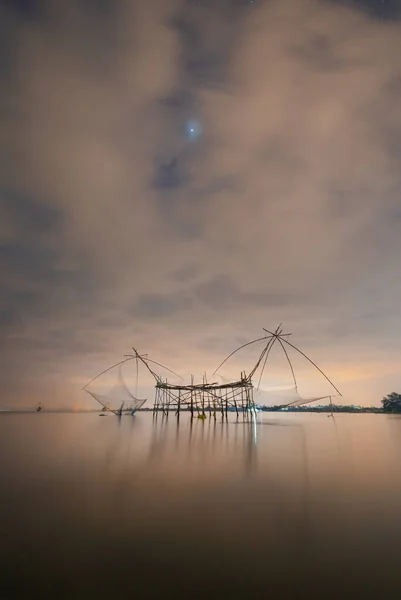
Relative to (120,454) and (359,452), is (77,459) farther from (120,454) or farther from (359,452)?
(359,452)

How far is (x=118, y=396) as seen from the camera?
155 feet

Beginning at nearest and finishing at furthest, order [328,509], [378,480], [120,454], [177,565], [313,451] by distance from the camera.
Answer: [177,565] → [328,509] → [378,480] → [120,454] → [313,451]

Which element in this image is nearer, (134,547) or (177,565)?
(177,565)

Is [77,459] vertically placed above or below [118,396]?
below

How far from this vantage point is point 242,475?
11.3 metres

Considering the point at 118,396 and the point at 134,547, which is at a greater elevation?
the point at 118,396

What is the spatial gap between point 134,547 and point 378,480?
9369mm

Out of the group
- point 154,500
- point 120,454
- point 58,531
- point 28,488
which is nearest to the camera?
point 58,531

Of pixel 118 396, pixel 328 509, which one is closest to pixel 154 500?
pixel 328 509

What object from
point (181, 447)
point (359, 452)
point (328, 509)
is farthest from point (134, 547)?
point (359, 452)

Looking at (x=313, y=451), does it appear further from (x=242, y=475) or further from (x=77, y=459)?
(x=77, y=459)

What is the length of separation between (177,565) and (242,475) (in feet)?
23.8

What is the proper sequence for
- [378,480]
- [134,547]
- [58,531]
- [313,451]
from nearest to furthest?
1. [134,547]
2. [58,531]
3. [378,480]
4. [313,451]

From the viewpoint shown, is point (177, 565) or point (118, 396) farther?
point (118, 396)
